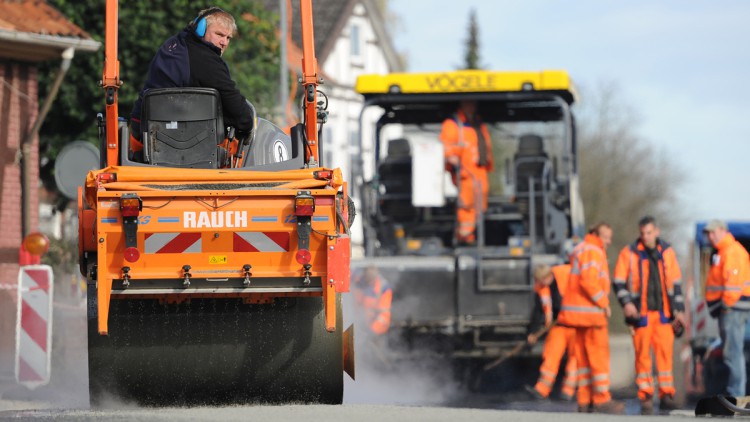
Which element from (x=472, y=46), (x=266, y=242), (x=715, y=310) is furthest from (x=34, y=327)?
(x=472, y=46)

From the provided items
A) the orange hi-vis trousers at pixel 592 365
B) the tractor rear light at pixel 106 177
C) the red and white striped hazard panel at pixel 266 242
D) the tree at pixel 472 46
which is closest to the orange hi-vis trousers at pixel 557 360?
the orange hi-vis trousers at pixel 592 365

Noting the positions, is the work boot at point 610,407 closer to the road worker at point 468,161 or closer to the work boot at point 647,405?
the work boot at point 647,405

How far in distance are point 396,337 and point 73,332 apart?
3287 millimetres

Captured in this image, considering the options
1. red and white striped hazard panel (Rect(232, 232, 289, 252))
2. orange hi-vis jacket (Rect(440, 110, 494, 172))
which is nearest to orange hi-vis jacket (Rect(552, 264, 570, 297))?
orange hi-vis jacket (Rect(440, 110, 494, 172))

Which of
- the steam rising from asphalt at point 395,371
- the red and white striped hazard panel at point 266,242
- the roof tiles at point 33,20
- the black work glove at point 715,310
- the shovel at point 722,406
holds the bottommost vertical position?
the steam rising from asphalt at point 395,371

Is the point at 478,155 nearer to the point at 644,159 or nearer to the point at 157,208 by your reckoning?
the point at 157,208

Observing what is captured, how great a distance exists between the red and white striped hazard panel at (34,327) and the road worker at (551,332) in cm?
444

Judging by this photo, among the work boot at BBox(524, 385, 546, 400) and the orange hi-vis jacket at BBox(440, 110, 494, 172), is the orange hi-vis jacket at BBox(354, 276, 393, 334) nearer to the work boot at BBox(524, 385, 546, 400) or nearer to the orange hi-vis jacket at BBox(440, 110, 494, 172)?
the work boot at BBox(524, 385, 546, 400)

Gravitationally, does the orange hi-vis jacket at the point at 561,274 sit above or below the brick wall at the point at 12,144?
below

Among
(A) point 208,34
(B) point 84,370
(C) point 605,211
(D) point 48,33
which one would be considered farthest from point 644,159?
(A) point 208,34

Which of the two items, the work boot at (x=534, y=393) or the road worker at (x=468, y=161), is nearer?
the work boot at (x=534, y=393)

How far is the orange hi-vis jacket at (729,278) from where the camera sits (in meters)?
14.4

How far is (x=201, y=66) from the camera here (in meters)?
9.44

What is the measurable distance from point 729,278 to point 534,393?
2.11m
